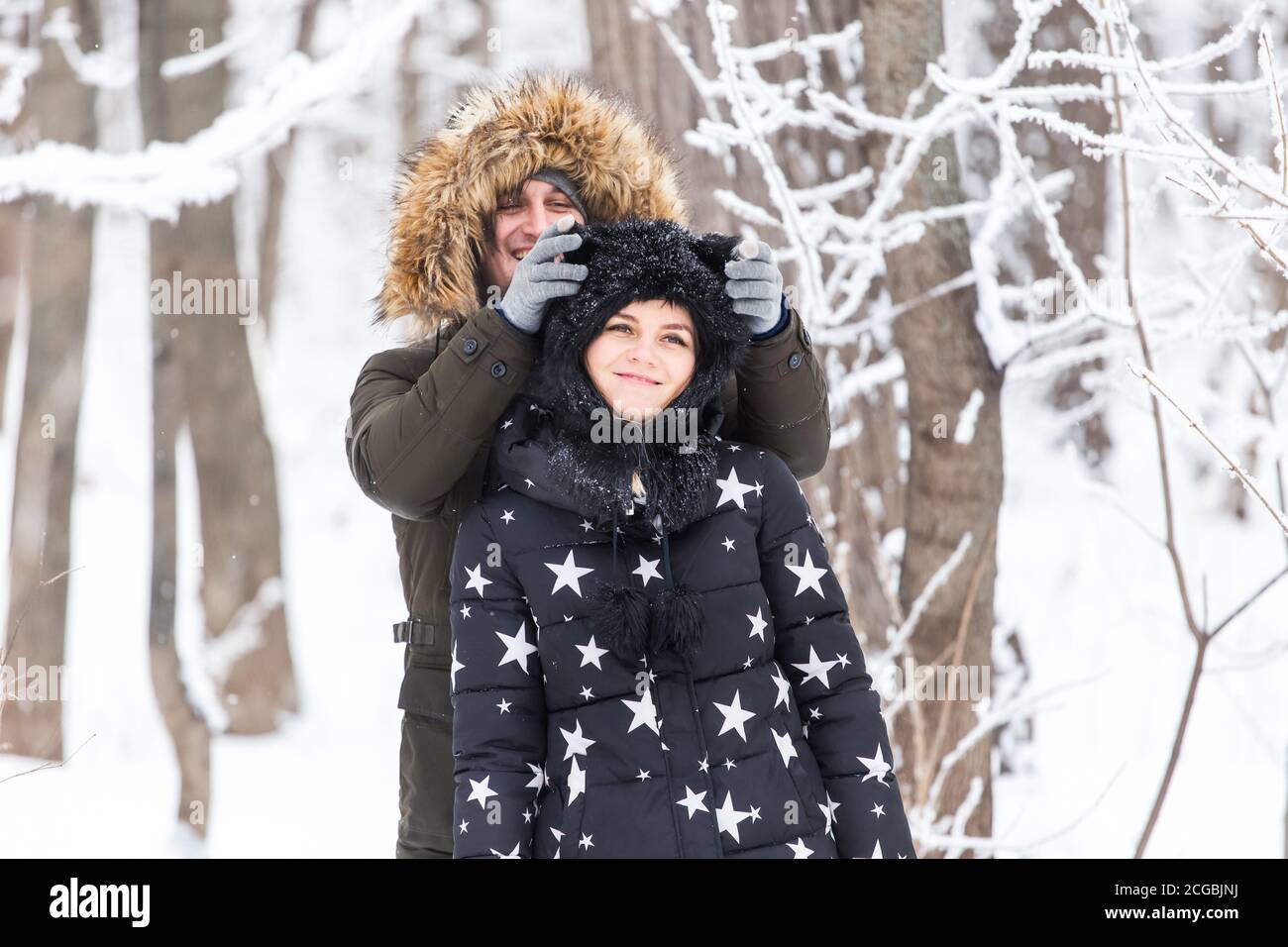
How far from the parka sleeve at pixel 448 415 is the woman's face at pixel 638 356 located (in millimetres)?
147

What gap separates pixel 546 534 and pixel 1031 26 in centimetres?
219

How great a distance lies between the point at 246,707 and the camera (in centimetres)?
670

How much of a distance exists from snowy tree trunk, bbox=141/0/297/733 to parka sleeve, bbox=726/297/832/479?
14.8ft

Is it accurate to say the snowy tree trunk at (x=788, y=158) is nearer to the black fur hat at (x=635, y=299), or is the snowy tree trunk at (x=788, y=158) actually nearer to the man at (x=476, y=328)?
the man at (x=476, y=328)

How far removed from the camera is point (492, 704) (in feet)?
5.82

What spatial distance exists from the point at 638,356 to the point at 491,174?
0.73 m

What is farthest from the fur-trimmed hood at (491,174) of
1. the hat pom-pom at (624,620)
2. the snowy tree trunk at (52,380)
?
the snowy tree trunk at (52,380)

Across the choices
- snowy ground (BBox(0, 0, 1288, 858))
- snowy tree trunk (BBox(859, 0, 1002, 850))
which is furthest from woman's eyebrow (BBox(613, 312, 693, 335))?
snowy tree trunk (BBox(859, 0, 1002, 850))

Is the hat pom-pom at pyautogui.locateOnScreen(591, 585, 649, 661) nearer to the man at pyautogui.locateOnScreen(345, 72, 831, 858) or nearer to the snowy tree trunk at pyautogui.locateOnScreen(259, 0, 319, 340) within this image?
the man at pyautogui.locateOnScreen(345, 72, 831, 858)

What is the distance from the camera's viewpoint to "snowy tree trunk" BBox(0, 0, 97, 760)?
561cm

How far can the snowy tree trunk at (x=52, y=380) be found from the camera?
5.61 metres
